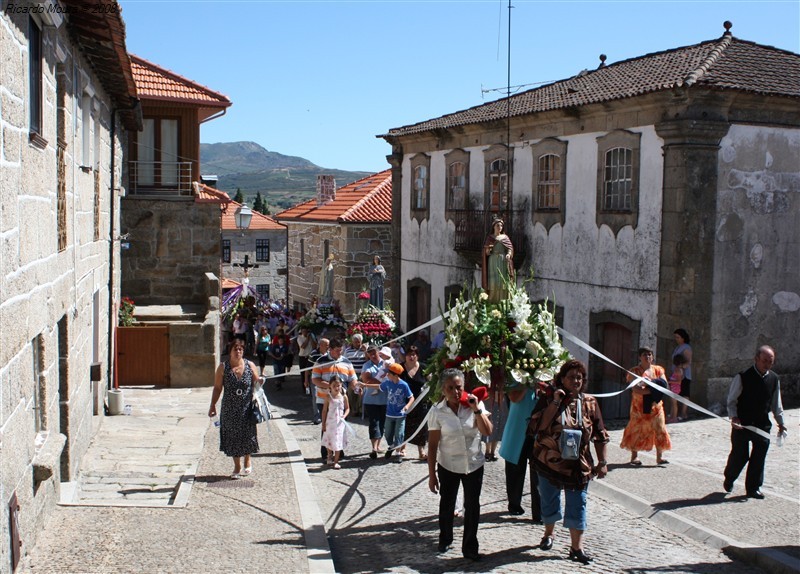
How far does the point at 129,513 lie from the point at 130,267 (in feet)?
47.4

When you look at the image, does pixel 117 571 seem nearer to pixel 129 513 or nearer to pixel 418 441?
pixel 129 513

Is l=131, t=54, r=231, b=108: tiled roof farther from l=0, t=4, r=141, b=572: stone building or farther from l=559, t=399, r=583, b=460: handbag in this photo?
l=559, t=399, r=583, b=460: handbag

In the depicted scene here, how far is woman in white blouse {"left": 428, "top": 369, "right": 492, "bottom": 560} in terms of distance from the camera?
25.6 feet

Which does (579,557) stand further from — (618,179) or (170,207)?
(170,207)

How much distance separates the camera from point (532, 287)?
2123 cm

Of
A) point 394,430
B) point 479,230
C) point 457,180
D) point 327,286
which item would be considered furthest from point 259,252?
point 394,430

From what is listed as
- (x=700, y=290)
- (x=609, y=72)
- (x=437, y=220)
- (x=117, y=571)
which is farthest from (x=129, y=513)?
(x=437, y=220)

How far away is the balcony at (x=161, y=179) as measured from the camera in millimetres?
22781

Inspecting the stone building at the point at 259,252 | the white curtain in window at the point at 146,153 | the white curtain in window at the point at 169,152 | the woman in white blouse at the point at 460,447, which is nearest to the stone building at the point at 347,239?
the white curtain in window at the point at 169,152

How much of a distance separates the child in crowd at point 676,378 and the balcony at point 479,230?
6.10 metres

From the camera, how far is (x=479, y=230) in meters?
22.7

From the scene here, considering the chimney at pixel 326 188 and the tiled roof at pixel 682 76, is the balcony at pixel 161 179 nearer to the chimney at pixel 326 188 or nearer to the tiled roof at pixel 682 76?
the tiled roof at pixel 682 76

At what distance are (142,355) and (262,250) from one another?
41.8 m

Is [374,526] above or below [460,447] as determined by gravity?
below
